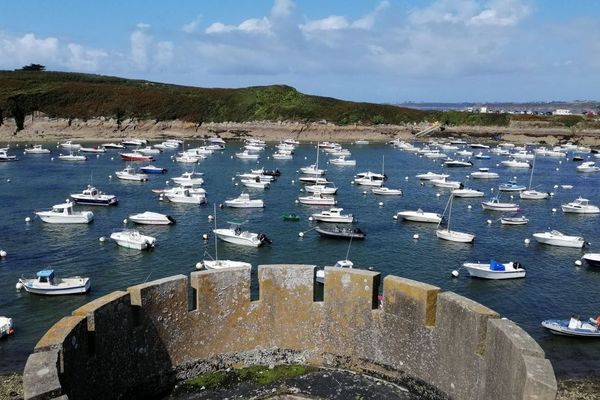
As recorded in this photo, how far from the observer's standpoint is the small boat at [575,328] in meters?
22.1

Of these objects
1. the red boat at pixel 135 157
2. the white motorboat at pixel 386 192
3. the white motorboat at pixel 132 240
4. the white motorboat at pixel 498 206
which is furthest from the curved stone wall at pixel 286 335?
the red boat at pixel 135 157

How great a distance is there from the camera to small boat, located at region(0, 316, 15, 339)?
69.2 feet

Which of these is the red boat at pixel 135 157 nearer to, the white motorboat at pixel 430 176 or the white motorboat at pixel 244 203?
the white motorboat at pixel 244 203

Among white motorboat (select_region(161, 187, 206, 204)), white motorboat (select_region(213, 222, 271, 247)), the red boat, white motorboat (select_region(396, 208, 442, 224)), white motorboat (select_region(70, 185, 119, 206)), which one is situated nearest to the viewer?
white motorboat (select_region(213, 222, 271, 247))

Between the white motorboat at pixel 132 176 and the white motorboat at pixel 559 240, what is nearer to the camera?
the white motorboat at pixel 559 240

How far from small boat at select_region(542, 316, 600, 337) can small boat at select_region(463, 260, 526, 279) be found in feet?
22.6

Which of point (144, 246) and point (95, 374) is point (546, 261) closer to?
point (144, 246)

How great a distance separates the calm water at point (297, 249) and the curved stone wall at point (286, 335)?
13471 millimetres

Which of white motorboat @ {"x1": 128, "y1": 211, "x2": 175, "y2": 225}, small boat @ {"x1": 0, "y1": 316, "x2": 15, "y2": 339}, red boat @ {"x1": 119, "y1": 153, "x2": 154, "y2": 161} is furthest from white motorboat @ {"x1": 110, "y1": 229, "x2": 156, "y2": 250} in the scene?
red boat @ {"x1": 119, "y1": 153, "x2": 154, "y2": 161}

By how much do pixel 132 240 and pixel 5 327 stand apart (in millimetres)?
12987

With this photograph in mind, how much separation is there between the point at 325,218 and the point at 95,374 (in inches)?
1374

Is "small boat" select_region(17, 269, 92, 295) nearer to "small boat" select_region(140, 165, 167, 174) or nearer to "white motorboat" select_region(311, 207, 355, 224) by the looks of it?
"white motorboat" select_region(311, 207, 355, 224)

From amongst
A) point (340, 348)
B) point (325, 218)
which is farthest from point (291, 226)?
point (340, 348)

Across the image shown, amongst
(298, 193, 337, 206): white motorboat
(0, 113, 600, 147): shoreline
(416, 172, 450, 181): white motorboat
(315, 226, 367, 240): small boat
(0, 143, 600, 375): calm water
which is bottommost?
(0, 143, 600, 375): calm water
